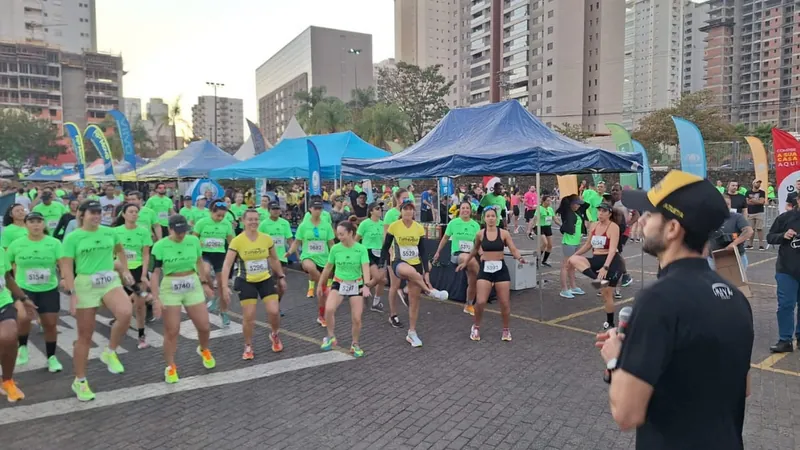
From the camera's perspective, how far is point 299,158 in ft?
52.0

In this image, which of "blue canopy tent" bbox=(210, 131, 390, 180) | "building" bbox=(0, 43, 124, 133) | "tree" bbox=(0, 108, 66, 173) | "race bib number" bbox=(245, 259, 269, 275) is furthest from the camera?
"building" bbox=(0, 43, 124, 133)

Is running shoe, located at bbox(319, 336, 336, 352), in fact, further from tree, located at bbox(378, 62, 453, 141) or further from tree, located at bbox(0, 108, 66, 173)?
tree, located at bbox(0, 108, 66, 173)

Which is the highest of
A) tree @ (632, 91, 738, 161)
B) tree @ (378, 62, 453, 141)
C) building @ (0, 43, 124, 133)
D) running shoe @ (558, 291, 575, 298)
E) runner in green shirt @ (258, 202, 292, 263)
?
building @ (0, 43, 124, 133)

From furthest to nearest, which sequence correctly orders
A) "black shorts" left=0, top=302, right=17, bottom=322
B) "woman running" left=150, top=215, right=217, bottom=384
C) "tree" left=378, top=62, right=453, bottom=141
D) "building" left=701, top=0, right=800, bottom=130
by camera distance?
1. "building" left=701, top=0, right=800, bottom=130
2. "tree" left=378, top=62, right=453, bottom=141
3. "woman running" left=150, top=215, right=217, bottom=384
4. "black shorts" left=0, top=302, right=17, bottom=322

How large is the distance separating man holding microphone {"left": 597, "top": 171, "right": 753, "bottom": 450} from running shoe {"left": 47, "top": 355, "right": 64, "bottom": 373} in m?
6.58

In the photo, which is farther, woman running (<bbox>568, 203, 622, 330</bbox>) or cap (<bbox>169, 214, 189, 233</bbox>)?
woman running (<bbox>568, 203, 622, 330</bbox>)

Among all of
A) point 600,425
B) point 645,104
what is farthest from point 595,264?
point 645,104

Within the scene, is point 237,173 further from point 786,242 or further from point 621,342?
point 621,342

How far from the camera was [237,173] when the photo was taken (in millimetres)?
16250

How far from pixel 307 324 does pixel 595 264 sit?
14.6 ft

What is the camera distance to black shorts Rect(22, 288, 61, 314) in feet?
19.6

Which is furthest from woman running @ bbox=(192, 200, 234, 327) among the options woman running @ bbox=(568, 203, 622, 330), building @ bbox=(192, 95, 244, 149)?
building @ bbox=(192, 95, 244, 149)

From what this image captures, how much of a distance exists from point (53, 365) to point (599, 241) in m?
7.21

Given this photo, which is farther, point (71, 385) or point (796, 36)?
point (796, 36)
